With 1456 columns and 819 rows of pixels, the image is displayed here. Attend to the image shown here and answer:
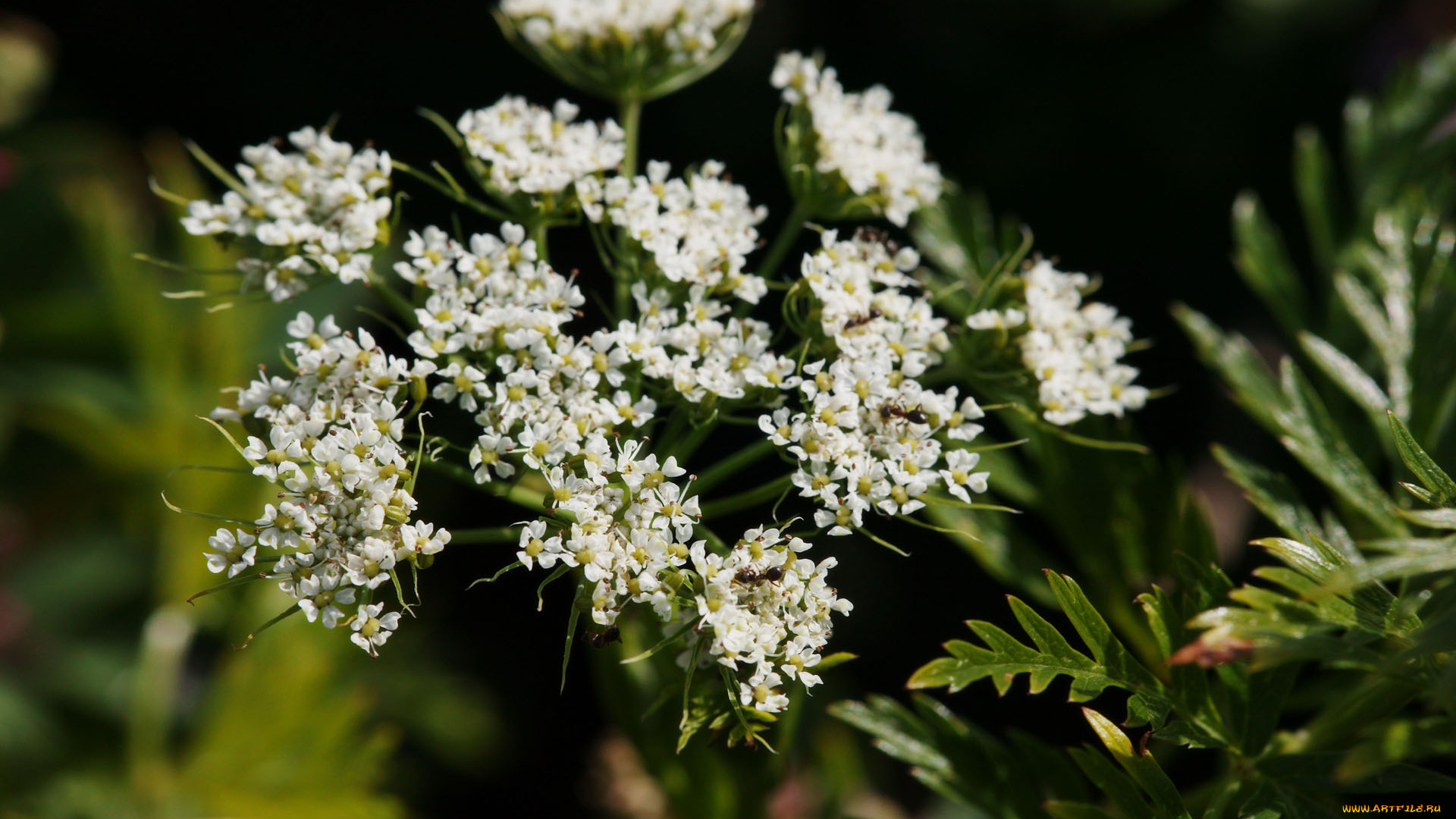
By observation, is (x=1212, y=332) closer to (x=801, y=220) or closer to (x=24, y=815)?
(x=801, y=220)

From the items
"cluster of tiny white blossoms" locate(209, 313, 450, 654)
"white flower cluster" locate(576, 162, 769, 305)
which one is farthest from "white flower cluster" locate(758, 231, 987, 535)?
"cluster of tiny white blossoms" locate(209, 313, 450, 654)

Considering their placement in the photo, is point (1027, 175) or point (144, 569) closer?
point (144, 569)

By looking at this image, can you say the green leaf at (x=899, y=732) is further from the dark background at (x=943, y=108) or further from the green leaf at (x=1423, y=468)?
the dark background at (x=943, y=108)

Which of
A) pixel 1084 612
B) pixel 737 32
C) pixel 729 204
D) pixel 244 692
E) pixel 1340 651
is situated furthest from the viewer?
pixel 244 692

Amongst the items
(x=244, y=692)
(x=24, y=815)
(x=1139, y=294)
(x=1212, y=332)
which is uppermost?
(x=1212, y=332)

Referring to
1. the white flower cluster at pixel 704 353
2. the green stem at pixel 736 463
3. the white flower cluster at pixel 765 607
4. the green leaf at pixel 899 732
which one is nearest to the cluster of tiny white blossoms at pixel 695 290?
the white flower cluster at pixel 704 353

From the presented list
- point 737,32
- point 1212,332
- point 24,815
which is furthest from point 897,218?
point 24,815

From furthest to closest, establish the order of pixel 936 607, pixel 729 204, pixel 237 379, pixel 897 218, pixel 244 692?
pixel 936 607
pixel 237 379
pixel 244 692
pixel 897 218
pixel 729 204

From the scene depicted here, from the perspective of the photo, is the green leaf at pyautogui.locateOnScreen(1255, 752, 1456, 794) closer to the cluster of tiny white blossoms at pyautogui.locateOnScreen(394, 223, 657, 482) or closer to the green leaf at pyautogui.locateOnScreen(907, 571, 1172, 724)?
the green leaf at pyautogui.locateOnScreen(907, 571, 1172, 724)
